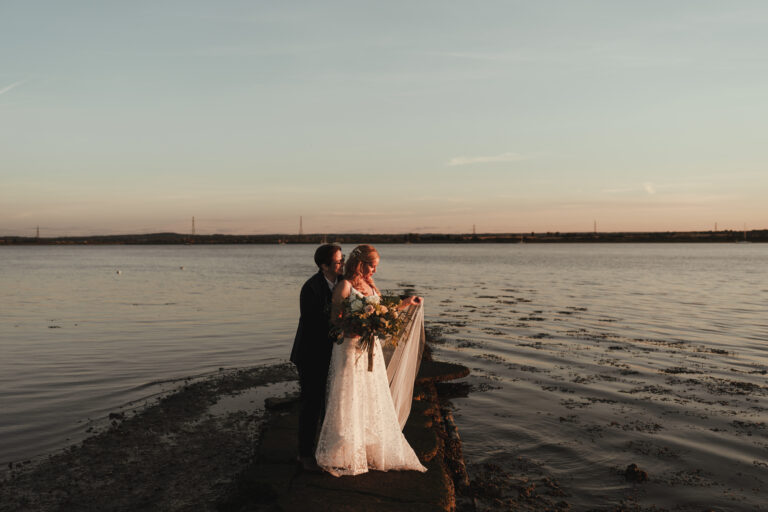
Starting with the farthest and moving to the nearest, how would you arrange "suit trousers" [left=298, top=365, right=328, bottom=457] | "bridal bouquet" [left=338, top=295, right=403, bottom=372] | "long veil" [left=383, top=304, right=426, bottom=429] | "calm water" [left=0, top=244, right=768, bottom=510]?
"calm water" [left=0, top=244, right=768, bottom=510]
"long veil" [left=383, top=304, right=426, bottom=429]
"suit trousers" [left=298, top=365, right=328, bottom=457]
"bridal bouquet" [left=338, top=295, right=403, bottom=372]

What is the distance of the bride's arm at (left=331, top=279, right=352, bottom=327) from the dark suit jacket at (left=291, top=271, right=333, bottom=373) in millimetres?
120

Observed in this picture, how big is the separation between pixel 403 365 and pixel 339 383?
220 cm

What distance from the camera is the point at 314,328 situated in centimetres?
589

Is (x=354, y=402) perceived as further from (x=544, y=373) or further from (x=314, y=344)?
(x=544, y=373)

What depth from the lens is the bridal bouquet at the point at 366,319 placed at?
556cm

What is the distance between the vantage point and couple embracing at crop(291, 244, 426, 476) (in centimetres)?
579

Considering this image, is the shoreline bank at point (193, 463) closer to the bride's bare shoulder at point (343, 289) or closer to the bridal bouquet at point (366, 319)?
the bridal bouquet at point (366, 319)

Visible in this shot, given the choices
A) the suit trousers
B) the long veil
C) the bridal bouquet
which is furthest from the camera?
the long veil

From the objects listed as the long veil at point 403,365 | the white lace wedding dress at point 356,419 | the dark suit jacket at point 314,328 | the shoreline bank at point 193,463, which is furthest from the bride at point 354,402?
the long veil at point 403,365

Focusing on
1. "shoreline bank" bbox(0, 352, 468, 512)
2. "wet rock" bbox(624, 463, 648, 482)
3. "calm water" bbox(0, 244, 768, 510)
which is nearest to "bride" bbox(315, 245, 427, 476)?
"shoreline bank" bbox(0, 352, 468, 512)

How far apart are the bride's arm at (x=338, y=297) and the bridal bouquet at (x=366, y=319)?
0.05 meters

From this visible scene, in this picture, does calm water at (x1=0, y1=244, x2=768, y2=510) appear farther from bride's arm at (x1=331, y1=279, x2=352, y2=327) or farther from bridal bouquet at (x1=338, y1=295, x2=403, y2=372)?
bride's arm at (x1=331, y1=279, x2=352, y2=327)

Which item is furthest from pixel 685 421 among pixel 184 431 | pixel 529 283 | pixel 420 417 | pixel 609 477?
pixel 529 283

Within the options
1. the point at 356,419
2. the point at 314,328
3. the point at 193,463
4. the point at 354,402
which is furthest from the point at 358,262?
the point at 193,463
